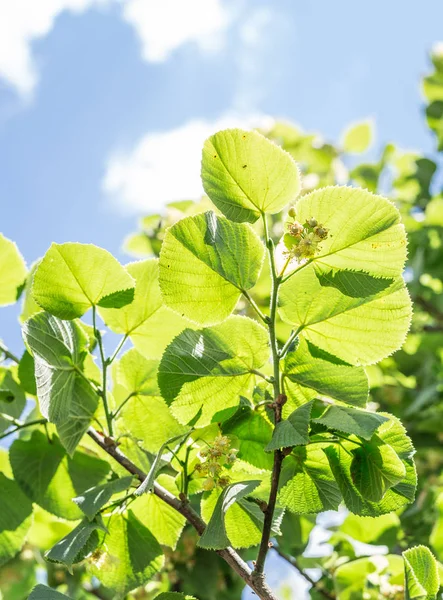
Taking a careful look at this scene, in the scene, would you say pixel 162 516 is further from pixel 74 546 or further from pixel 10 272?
pixel 10 272

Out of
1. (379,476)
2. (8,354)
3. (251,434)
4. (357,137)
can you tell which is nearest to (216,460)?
(251,434)

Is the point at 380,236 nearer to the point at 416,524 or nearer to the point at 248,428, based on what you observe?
the point at 248,428

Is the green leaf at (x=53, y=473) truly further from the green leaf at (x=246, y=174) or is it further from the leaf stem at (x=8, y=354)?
the green leaf at (x=246, y=174)

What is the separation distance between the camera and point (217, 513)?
2.08 ft

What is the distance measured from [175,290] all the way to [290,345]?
13cm

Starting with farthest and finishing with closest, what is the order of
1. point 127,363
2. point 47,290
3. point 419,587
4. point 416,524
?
1. point 416,524
2. point 127,363
3. point 47,290
4. point 419,587

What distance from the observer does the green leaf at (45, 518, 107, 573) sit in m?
0.66

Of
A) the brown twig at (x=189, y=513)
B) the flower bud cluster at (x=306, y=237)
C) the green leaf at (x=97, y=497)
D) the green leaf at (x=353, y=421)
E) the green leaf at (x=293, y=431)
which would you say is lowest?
the brown twig at (x=189, y=513)

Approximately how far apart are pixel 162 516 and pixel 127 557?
0.06 meters

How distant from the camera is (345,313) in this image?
0.67m

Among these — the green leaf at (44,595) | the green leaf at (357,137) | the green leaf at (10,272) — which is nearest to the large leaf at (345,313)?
the green leaf at (44,595)

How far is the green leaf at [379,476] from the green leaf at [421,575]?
5cm

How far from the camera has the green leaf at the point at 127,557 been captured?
31.9 inches

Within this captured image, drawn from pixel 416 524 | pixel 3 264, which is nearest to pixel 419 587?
pixel 3 264
